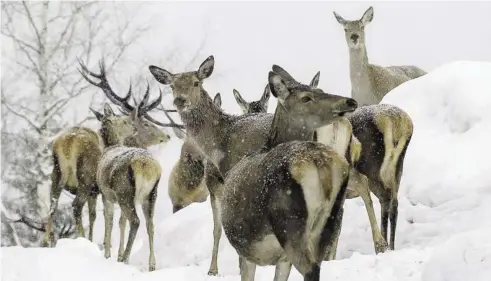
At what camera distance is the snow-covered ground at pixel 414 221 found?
265 inches

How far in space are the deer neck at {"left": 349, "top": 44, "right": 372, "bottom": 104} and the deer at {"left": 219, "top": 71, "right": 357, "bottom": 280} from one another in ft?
26.7

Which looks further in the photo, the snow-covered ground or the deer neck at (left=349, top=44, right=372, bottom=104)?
the deer neck at (left=349, top=44, right=372, bottom=104)

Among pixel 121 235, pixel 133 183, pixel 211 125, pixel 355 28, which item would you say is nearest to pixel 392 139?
pixel 211 125

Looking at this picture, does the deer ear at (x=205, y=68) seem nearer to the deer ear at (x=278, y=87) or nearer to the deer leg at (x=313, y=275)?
the deer ear at (x=278, y=87)

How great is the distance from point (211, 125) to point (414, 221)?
8.30ft

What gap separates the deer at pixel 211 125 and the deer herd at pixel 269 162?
11mm

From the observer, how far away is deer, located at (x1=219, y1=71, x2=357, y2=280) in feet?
13.3

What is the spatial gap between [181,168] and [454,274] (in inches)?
338

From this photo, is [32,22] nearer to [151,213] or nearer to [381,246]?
[151,213]

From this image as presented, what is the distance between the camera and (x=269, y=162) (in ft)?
14.4

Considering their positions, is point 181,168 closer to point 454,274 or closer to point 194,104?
point 194,104

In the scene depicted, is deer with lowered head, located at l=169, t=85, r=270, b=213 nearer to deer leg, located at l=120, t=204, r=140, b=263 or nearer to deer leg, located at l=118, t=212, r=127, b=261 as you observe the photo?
deer leg, located at l=118, t=212, r=127, b=261

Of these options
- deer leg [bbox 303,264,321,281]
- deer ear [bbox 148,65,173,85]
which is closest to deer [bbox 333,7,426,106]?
deer ear [bbox 148,65,173,85]

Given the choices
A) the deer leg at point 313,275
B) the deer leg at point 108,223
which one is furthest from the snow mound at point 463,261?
the deer leg at point 108,223
